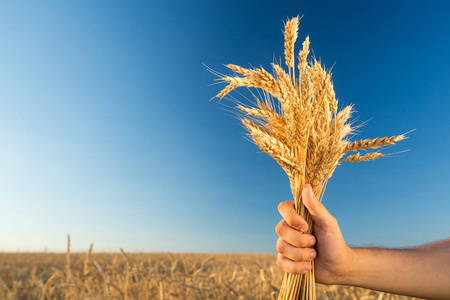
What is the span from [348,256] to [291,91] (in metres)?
1.27

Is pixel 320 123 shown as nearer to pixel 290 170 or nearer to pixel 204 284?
pixel 290 170

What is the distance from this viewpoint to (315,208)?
1.82m


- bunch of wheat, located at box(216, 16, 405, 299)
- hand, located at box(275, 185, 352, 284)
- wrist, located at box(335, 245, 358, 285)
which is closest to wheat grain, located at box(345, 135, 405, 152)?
bunch of wheat, located at box(216, 16, 405, 299)

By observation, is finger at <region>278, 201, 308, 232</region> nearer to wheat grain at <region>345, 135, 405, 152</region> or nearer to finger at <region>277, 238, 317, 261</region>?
finger at <region>277, 238, 317, 261</region>

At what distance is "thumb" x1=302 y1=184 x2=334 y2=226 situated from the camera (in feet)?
5.82

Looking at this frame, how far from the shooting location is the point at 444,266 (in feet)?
8.84

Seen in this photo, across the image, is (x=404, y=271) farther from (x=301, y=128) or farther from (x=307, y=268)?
(x=301, y=128)

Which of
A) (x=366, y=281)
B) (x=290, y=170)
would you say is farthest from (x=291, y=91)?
(x=366, y=281)

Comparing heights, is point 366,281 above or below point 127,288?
above

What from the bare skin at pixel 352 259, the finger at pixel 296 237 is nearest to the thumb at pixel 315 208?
the bare skin at pixel 352 259

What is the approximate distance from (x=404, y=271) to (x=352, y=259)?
642 mm

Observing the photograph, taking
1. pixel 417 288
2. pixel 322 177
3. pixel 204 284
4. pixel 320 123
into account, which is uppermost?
pixel 320 123

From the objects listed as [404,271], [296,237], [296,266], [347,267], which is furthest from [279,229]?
[404,271]

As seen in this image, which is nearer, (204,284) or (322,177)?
(322,177)
